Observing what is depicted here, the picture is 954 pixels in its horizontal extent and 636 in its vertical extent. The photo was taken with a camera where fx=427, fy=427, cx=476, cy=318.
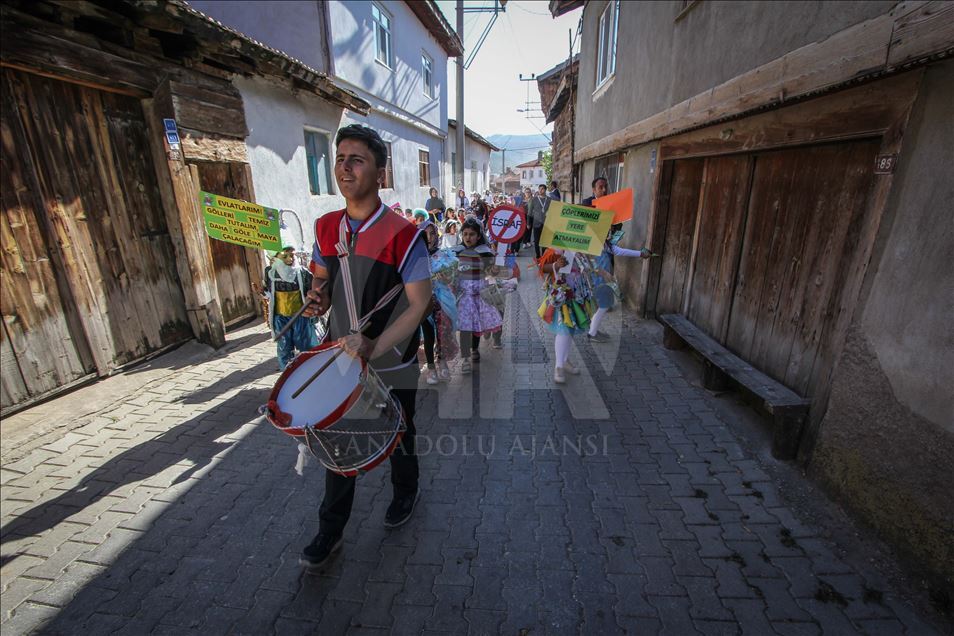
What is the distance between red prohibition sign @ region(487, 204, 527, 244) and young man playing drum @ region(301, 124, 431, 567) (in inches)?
91.0

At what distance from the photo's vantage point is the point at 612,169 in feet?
Answer: 31.9

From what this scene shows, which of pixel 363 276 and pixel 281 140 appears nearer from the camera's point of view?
pixel 363 276

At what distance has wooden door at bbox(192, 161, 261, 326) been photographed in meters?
5.86

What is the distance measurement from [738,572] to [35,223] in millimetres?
6104

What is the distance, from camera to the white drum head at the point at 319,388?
1.99 m

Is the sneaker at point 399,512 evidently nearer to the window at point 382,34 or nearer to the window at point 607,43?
the window at point 607,43

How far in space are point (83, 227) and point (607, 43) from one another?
990 cm

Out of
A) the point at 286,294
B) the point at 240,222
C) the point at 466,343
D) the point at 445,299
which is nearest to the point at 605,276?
the point at 466,343

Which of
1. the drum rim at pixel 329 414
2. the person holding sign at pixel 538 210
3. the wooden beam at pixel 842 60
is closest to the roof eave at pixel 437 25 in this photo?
the person holding sign at pixel 538 210

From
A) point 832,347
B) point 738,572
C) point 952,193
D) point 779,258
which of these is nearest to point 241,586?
point 738,572

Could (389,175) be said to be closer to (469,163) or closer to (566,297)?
(566,297)

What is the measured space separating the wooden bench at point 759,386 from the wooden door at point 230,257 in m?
6.11

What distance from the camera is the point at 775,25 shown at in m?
3.43

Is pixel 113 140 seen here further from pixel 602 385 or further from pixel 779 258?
pixel 779 258
